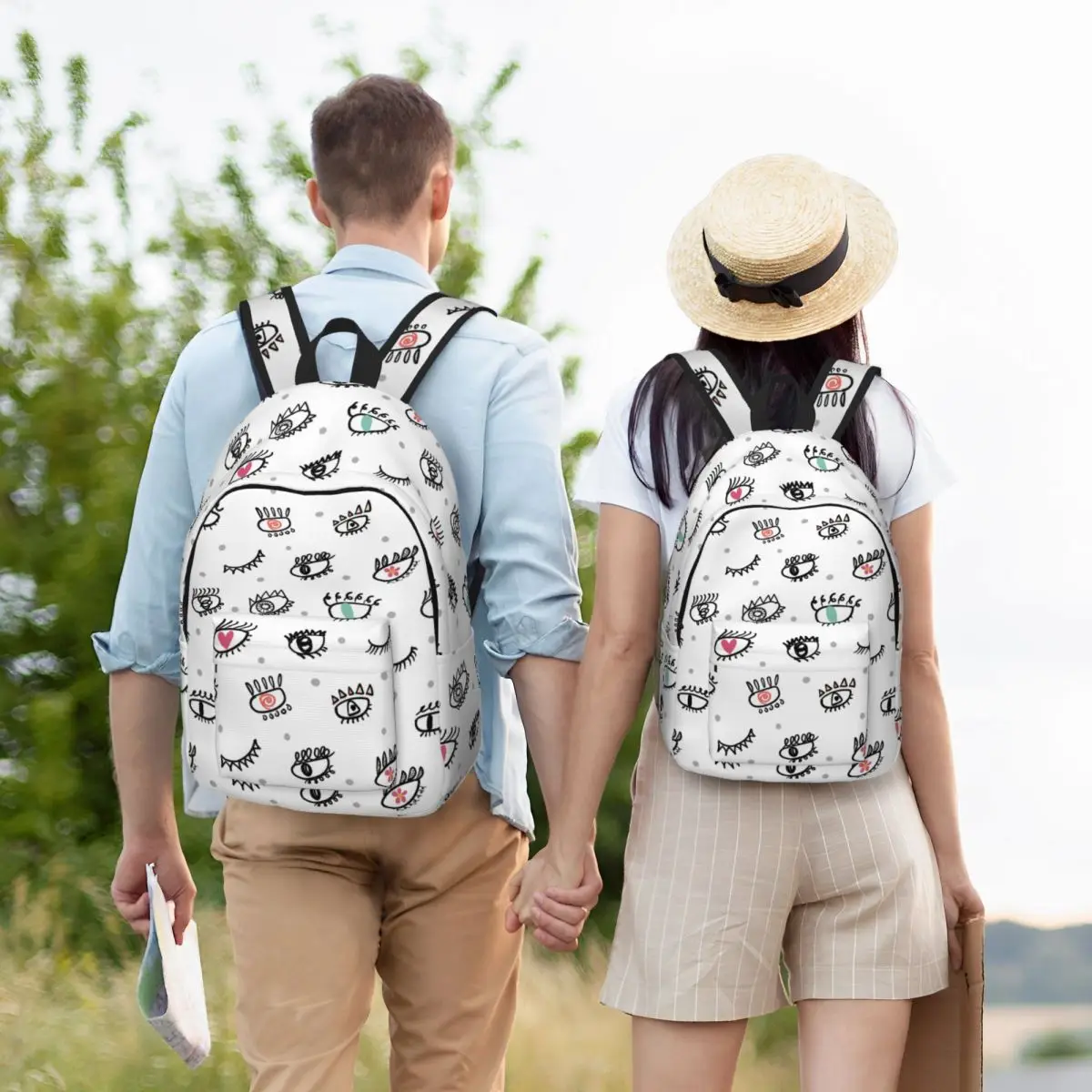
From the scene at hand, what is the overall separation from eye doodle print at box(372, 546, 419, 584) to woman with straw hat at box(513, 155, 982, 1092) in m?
0.26

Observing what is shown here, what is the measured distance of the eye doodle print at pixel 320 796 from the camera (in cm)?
163

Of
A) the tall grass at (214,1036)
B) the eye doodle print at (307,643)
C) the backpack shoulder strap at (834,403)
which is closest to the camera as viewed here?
the eye doodle print at (307,643)

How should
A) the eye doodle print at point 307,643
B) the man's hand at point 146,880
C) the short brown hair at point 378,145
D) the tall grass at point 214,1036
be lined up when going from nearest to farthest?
the eye doodle print at point 307,643 → the short brown hair at point 378,145 → the man's hand at point 146,880 → the tall grass at point 214,1036

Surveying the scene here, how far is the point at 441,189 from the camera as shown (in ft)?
6.31

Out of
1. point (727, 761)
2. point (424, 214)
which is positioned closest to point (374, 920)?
point (727, 761)

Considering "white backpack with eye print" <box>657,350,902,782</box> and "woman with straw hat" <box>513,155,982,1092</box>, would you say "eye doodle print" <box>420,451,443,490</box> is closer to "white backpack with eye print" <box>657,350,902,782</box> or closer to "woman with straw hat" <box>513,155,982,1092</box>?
"woman with straw hat" <box>513,155,982,1092</box>

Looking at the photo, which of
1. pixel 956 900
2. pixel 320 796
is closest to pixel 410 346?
pixel 320 796

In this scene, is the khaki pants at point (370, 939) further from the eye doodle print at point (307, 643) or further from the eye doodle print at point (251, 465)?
the eye doodle print at point (251, 465)

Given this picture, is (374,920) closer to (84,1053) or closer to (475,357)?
(475,357)

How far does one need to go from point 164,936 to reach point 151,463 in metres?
0.65

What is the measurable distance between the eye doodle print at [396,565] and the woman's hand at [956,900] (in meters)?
0.81

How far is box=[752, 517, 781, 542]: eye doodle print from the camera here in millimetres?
1653

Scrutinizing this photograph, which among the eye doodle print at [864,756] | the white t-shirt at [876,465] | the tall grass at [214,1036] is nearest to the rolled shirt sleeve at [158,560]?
the white t-shirt at [876,465]

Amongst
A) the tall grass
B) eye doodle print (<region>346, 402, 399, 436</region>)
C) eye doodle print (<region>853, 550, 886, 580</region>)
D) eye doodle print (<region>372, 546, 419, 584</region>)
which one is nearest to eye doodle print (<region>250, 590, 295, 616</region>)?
eye doodle print (<region>372, 546, 419, 584</region>)
